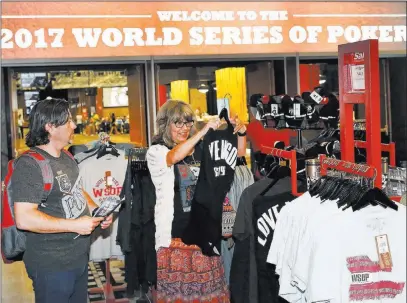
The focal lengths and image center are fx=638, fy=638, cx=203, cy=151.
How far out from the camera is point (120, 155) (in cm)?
497

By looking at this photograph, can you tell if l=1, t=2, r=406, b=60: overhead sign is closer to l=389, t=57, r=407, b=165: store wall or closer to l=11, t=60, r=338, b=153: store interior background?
l=11, t=60, r=338, b=153: store interior background

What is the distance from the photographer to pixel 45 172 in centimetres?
300

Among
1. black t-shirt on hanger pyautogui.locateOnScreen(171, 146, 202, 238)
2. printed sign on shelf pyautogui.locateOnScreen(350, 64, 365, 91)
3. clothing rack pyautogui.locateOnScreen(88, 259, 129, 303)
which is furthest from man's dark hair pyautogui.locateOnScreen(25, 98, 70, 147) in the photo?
clothing rack pyautogui.locateOnScreen(88, 259, 129, 303)

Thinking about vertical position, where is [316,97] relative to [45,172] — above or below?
above

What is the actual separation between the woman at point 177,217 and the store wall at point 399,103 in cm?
331

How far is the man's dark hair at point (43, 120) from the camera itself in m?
3.11

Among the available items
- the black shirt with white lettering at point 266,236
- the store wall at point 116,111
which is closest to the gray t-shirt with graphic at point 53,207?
the black shirt with white lettering at point 266,236

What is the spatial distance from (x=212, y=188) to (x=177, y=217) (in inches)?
12.4

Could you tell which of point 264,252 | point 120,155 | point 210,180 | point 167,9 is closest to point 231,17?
point 167,9

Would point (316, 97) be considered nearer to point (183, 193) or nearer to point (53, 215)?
point (183, 193)

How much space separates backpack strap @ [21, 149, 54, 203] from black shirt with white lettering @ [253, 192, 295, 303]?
108cm

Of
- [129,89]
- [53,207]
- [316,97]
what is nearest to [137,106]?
[129,89]

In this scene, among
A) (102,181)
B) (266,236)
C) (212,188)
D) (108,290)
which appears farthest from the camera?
(108,290)

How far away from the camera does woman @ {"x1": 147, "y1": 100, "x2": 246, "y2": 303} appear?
3768 millimetres
